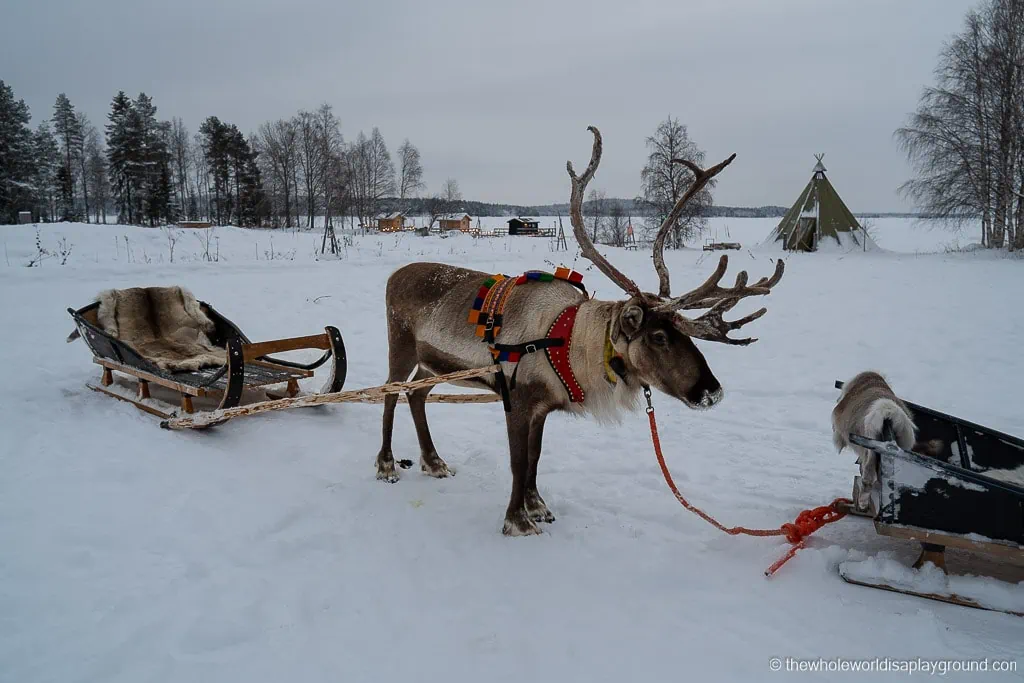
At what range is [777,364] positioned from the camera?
302 inches

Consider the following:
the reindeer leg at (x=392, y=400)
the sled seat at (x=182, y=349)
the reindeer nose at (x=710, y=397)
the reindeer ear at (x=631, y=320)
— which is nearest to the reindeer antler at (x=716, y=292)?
the reindeer ear at (x=631, y=320)

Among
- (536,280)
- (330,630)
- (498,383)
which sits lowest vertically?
(330,630)

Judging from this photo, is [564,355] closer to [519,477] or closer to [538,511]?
[519,477]

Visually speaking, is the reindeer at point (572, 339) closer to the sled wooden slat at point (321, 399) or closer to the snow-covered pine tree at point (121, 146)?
the sled wooden slat at point (321, 399)

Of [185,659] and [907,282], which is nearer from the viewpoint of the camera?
[185,659]

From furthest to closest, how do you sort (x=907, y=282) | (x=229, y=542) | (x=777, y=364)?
(x=907, y=282)
(x=777, y=364)
(x=229, y=542)

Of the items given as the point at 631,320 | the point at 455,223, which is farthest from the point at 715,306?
the point at 455,223

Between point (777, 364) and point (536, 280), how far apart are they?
5.14 metres

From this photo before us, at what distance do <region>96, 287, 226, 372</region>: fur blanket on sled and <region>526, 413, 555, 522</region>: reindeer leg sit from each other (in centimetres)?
353

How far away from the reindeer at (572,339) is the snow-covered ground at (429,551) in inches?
21.3

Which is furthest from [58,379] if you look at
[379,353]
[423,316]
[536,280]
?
[536,280]

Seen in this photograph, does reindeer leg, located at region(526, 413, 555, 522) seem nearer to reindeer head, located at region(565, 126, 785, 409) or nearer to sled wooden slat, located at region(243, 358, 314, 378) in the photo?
reindeer head, located at region(565, 126, 785, 409)

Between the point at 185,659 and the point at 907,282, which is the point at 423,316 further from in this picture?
the point at 907,282

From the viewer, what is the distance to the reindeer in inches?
128
